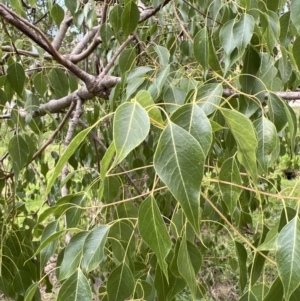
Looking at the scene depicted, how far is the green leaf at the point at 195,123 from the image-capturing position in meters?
0.44

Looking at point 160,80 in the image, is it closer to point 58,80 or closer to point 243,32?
point 243,32


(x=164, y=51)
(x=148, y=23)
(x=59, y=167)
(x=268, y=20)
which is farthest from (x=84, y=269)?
(x=148, y=23)

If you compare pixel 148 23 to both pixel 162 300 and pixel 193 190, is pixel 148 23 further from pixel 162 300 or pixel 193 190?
pixel 193 190

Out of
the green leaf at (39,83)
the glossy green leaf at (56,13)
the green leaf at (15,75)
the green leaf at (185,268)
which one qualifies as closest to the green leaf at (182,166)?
the green leaf at (185,268)

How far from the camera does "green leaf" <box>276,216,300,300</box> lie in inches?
16.8

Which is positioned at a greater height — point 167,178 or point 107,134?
point 167,178

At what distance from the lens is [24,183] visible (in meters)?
1.84

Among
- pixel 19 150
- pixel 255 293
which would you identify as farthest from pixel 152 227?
pixel 19 150

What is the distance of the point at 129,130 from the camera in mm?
412

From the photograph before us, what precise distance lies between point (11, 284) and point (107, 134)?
0.73 metres

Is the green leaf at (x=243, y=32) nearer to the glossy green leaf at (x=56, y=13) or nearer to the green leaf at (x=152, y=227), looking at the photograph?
the green leaf at (x=152, y=227)

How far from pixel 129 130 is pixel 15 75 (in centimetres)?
67

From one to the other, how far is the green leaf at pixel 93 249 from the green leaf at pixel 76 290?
0.06 feet

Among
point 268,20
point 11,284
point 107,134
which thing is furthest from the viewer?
point 107,134
